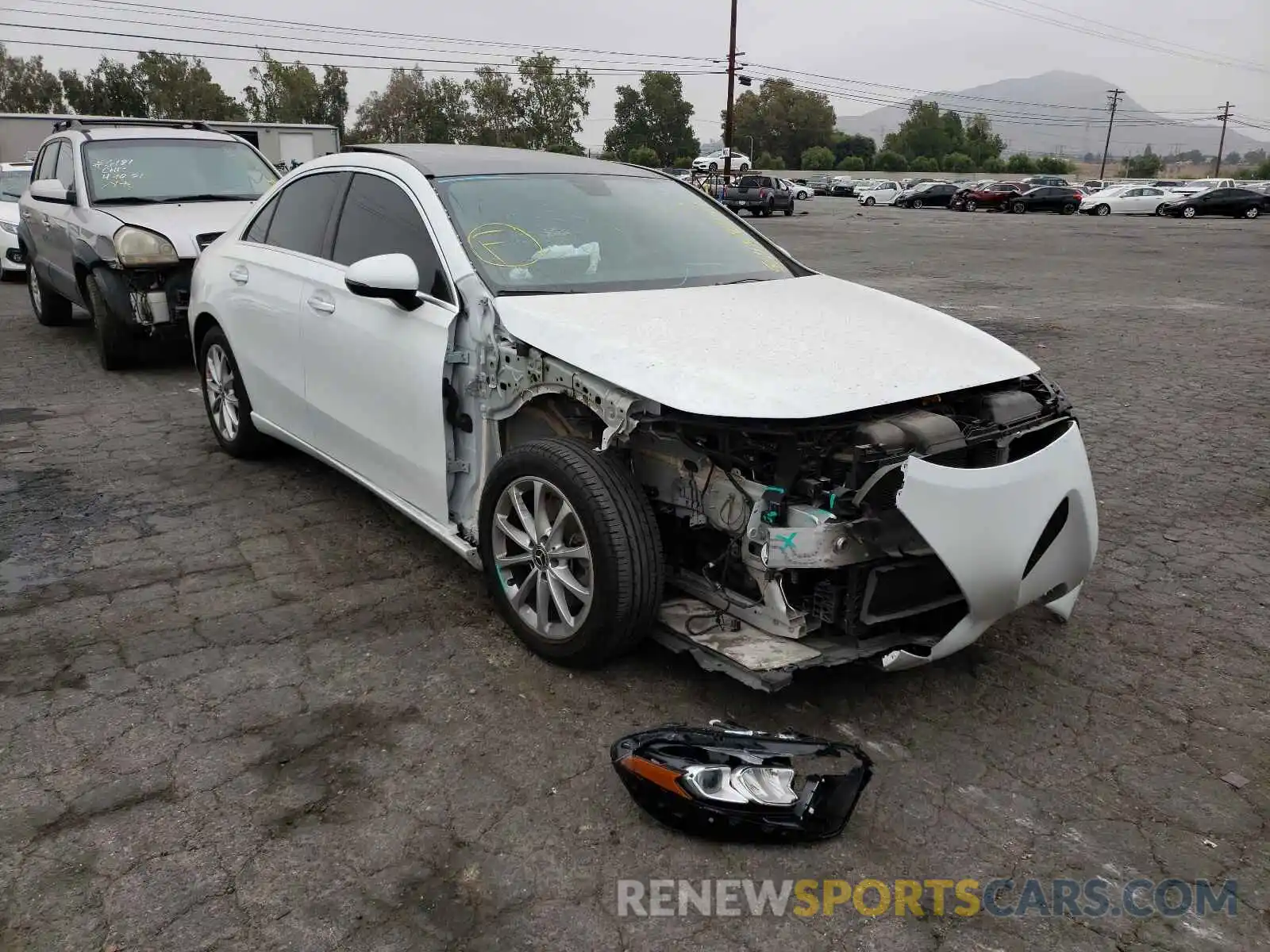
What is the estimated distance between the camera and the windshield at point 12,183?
531 inches

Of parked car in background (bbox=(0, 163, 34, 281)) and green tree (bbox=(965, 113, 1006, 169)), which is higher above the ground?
green tree (bbox=(965, 113, 1006, 169))

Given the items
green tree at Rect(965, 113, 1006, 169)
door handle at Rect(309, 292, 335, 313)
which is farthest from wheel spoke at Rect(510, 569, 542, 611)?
green tree at Rect(965, 113, 1006, 169)

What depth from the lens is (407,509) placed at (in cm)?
387

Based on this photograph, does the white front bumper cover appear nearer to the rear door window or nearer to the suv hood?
the suv hood

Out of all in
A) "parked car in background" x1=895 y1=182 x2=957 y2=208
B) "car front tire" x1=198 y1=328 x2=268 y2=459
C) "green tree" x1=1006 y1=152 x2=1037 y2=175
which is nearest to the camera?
"car front tire" x1=198 y1=328 x2=268 y2=459

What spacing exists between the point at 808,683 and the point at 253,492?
3.20 meters

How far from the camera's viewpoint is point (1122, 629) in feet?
12.3

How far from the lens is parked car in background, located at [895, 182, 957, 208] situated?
47.1m

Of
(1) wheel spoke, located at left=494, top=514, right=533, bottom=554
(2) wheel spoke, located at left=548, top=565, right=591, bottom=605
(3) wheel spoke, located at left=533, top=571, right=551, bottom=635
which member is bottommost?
(3) wheel spoke, located at left=533, top=571, right=551, bottom=635

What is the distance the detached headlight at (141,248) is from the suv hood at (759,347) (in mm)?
4878

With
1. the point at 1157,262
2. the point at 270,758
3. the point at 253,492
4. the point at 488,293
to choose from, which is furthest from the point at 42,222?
the point at 1157,262

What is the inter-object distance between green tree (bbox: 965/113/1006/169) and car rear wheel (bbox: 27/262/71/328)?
100 metres

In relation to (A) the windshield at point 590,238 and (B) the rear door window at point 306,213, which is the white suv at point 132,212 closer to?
(B) the rear door window at point 306,213

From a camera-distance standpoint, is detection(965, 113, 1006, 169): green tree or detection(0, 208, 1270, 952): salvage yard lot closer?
detection(0, 208, 1270, 952): salvage yard lot
